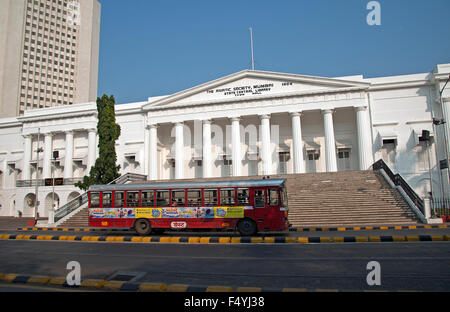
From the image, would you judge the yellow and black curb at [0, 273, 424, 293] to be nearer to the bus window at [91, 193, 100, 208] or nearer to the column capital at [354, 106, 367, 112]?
the bus window at [91, 193, 100, 208]

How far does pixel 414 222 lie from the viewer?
17.5m

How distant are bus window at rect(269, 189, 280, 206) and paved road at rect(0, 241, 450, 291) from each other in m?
3.25

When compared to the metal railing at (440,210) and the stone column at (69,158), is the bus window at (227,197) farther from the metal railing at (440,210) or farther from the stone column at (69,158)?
the stone column at (69,158)

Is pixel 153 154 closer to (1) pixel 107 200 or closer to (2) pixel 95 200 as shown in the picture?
(2) pixel 95 200

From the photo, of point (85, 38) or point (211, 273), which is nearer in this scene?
point (211, 273)

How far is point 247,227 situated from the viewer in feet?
48.3

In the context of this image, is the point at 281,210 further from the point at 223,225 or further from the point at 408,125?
the point at 408,125

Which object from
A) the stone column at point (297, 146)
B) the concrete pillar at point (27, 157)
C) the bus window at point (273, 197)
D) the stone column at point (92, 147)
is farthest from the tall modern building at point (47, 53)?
the bus window at point (273, 197)

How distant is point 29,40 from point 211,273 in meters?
86.6

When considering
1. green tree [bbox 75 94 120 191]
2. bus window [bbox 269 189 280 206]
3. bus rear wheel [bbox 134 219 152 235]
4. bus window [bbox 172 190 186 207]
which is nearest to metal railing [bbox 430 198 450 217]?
bus window [bbox 269 189 280 206]

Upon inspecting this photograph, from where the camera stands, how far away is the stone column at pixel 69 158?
39.0 metres
